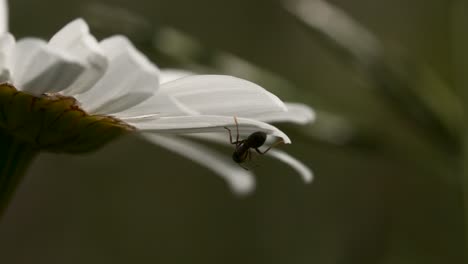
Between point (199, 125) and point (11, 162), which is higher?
point (199, 125)

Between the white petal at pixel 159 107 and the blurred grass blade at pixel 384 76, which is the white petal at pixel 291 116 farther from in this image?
the blurred grass blade at pixel 384 76

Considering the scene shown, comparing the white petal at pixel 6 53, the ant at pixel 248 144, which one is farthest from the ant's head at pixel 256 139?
the white petal at pixel 6 53

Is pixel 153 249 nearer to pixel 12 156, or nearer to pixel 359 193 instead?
pixel 359 193

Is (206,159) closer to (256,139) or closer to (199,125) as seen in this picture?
(256,139)

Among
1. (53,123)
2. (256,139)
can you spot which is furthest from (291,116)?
(53,123)

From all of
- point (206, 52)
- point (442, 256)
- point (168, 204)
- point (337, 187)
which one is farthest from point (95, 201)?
point (206, 52)

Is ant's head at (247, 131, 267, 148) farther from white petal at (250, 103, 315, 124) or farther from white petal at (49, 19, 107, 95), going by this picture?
white petal at (49, 19, 107, 95)
